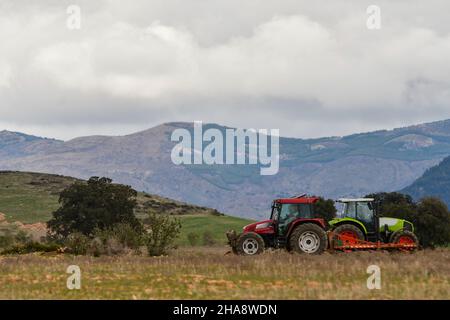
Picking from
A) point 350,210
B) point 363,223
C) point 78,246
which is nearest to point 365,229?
point 363,223

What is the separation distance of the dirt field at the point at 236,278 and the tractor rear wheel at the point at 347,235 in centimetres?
267

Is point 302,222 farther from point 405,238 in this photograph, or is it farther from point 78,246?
point 78,246

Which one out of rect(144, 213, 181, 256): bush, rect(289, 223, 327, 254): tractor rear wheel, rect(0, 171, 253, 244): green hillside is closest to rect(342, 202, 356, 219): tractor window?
rect(289, 223, 327, 254): tractor rear wheel

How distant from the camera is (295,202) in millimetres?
28875

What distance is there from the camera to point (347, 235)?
2947cm

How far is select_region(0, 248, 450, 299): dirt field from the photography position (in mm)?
16125

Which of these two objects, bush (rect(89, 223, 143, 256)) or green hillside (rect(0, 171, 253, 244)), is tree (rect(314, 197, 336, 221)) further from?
bush (rect(89, 223, 143, 256))

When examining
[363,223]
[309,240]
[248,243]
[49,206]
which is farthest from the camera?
[49,206]

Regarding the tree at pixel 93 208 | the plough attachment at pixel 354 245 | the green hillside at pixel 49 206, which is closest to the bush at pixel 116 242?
the plough attachment at pixel 354 245

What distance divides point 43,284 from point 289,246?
39.1 ft

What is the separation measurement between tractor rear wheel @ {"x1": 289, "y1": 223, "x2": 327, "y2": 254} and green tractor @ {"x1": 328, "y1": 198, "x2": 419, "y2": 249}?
49.2 inches

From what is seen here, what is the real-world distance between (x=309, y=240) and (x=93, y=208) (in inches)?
1381
